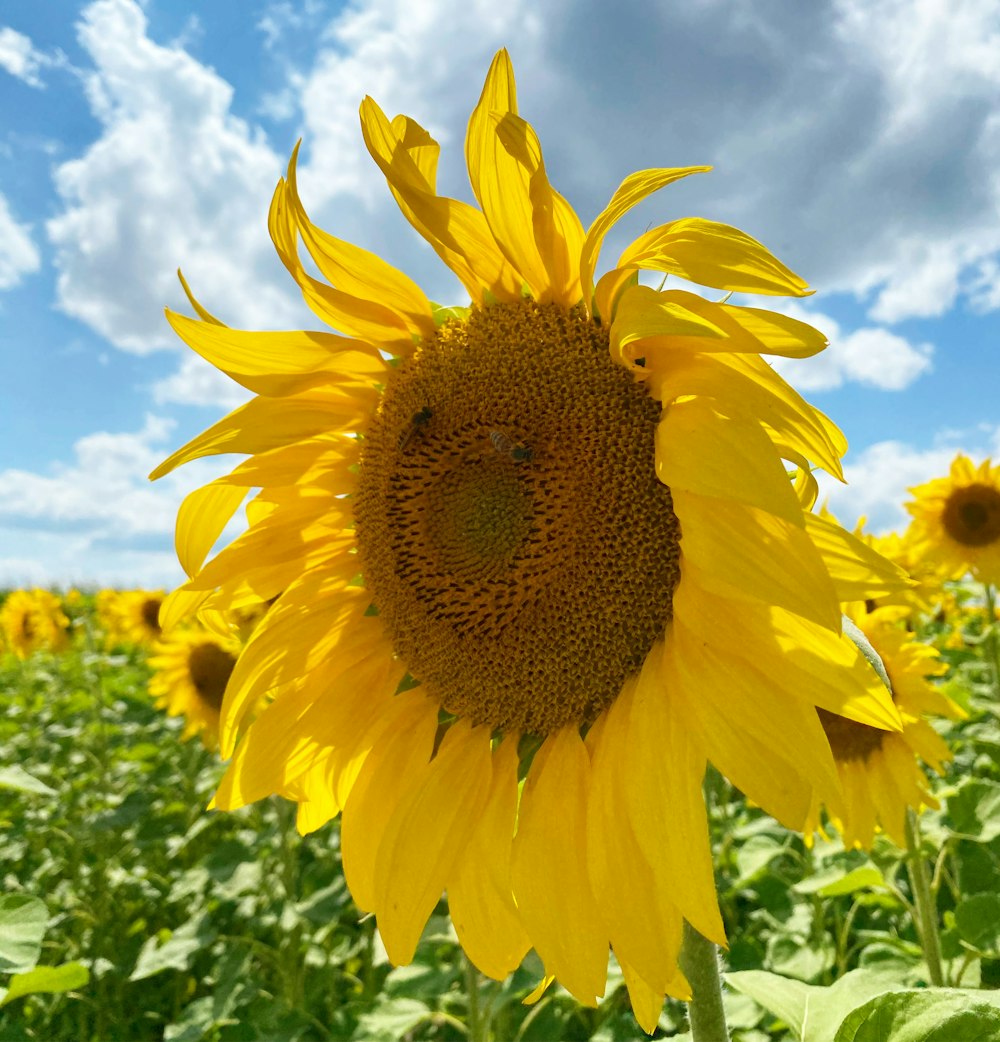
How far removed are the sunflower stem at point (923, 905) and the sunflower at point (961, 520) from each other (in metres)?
3.58

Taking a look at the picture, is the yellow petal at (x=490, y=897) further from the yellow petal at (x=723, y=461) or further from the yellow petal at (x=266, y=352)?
the yellow petal at (x=266, y=352)

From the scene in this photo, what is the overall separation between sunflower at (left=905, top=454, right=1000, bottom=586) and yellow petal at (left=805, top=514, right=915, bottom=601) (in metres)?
5.58

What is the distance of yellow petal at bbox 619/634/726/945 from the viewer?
3.88ft

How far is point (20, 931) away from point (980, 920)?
8.98 feet

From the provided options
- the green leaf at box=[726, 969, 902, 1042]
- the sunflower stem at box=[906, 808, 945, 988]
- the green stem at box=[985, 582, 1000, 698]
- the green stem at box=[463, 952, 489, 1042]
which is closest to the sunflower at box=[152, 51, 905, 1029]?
the green leaf at box=[726, 969, 902, 1042]

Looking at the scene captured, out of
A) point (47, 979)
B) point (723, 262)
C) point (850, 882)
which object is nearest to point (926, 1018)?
point (723, 262)

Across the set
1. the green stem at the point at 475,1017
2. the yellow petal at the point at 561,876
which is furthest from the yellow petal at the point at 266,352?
the green stem at the point at 475,1017

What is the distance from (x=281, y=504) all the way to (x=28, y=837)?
5.98 metres

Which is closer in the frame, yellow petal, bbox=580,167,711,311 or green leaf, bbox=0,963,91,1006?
yellow petal, bbox=580,167,711,311

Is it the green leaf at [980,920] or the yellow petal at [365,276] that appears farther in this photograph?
the green leaf at [980,920]

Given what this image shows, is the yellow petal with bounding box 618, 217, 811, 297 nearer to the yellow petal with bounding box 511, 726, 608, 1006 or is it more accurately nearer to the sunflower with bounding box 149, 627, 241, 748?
the yellow petal with bounding box 511, 726, 608, 1006

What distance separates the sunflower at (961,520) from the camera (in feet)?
20.0

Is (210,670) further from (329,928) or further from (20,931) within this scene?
(20,931)

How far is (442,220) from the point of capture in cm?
147
